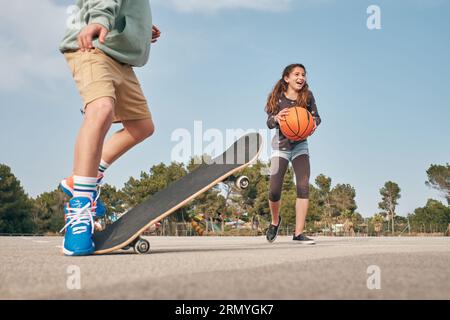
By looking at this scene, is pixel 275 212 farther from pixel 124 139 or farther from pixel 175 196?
pixel 124 139

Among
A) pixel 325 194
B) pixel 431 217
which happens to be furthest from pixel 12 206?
pixel 431 217

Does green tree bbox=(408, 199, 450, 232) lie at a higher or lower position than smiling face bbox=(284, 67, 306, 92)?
lower

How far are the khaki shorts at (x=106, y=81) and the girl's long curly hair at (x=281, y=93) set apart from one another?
6.72 feet

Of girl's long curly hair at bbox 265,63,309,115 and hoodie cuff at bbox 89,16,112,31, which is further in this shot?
girl's long curly hair at bbox 265,63,309,115

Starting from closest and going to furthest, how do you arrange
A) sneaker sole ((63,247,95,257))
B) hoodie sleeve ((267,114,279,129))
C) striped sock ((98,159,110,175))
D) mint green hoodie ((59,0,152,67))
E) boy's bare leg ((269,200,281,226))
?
1. sneaker sole ((63,247,95,257))
2. mint green hoodie ((59,0,152,67))
3. striped sock ((98,159,110,175))
4. hoodie sleeve ((267,114,279,129))
5. boy's bare leg ((269,200,281,226))

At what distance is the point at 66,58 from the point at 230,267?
194 cm

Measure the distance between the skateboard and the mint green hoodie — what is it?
931mm

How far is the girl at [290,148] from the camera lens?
4.90 m

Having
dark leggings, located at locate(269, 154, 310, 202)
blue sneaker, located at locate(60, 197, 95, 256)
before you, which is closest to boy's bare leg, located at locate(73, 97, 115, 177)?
blue sneaker, located at locate(60, 197, 95, 256)

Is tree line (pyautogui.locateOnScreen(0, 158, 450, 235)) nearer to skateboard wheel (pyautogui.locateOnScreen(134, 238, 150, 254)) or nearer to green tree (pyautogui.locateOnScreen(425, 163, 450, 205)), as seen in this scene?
green tree (pyautogui.locateOnScreen(425, 163, 450, 205))

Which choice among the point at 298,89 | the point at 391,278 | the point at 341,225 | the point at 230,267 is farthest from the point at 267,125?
the point at 341,225

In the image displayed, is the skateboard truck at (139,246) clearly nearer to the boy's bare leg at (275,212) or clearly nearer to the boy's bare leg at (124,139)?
the boy's bare leg at (124,139)

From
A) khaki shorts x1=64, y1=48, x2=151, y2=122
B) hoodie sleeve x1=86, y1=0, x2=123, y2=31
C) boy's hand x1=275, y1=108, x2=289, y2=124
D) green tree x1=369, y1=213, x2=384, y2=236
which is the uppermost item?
hoodie sleeve x1=86, y1=0, x2=123, y2=31

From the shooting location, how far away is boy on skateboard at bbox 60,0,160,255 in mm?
2816
